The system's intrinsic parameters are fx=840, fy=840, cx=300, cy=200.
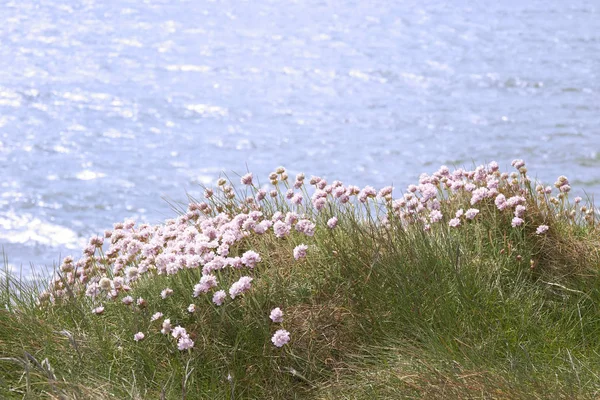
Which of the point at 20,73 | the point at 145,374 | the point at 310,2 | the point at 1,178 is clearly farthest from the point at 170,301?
the point at 310,2

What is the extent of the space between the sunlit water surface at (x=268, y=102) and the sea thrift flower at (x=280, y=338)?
17.7 ft

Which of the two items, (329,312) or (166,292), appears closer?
(166,292)

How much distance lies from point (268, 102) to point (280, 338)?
1116cm

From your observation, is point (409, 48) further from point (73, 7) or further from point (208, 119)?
point (73, 7)

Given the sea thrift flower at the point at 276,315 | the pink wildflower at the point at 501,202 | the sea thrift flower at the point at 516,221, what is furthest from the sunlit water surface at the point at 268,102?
the sea thrift flower at the point at 516,221

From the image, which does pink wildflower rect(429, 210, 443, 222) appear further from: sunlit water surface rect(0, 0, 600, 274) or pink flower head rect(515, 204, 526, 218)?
sunlit water surface rect(0, 0, 600, 274)

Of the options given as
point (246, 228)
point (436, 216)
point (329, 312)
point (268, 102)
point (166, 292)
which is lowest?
point (268, 102)

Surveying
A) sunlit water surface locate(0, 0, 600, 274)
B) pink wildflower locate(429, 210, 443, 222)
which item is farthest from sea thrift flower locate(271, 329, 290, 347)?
sunlit water surface locate(0, 0, 600, 274)

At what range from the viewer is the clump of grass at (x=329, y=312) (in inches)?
152

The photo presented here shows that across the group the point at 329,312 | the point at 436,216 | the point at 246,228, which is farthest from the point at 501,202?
the point at 246,228

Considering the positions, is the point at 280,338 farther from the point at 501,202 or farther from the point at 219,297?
the point at 501,202

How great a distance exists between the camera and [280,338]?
3820 millimetres

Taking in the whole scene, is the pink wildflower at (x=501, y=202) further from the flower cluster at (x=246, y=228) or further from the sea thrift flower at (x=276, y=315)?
the sea thrift flower at (x=276, y=315)

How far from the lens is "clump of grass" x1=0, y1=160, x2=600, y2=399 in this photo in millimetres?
3852
